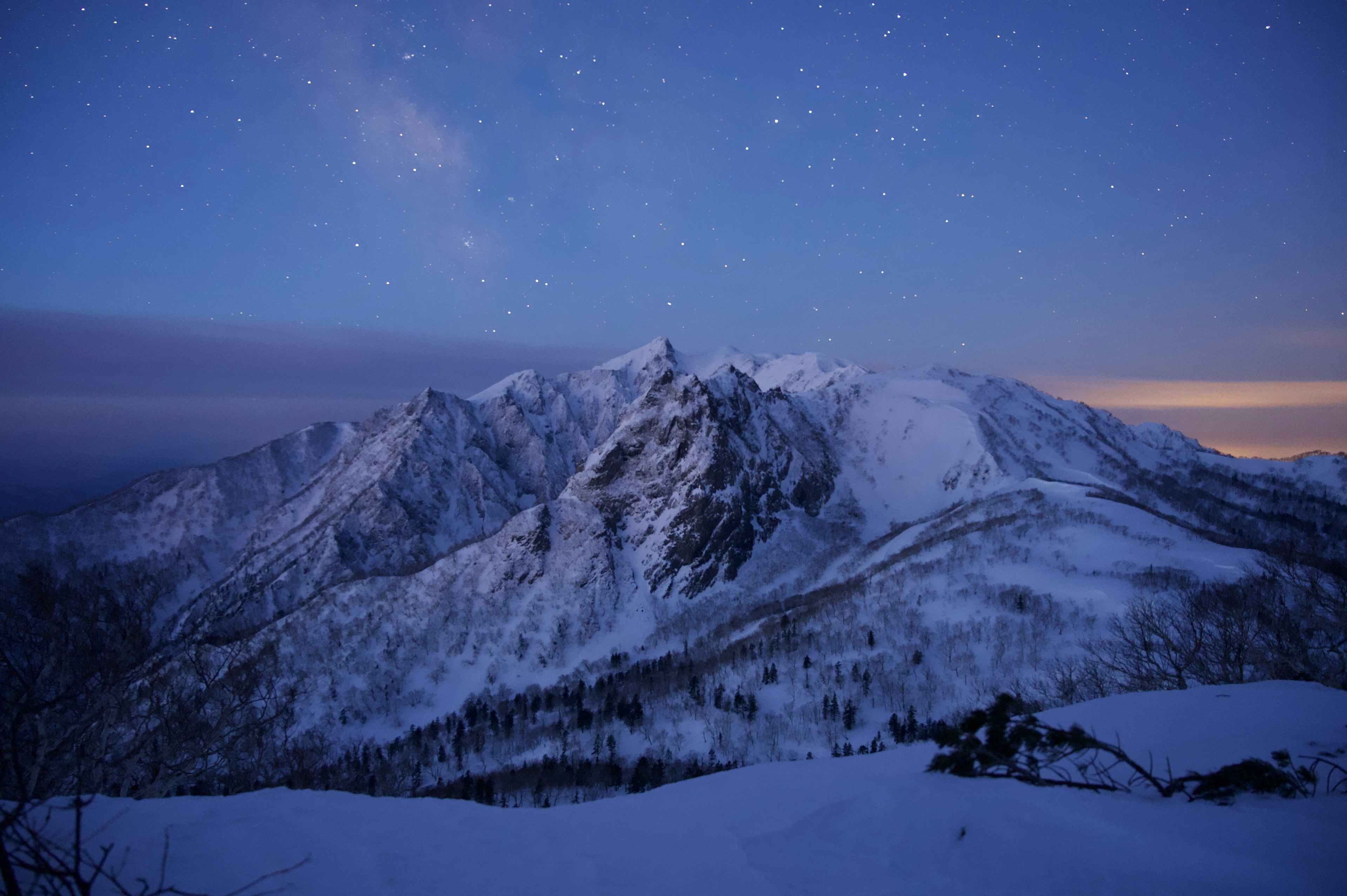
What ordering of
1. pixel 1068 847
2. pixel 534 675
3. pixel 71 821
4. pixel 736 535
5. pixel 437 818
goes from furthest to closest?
pixel 736 535 → pixel 534 675 → pixel 437 818 → pixel 71 821 → pixel 1068 847

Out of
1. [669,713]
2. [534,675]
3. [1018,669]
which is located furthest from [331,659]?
[1018,669]

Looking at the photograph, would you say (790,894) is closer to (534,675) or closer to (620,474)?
(534,675)

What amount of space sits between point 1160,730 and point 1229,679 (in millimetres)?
15185

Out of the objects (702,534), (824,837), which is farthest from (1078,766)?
(702,534)

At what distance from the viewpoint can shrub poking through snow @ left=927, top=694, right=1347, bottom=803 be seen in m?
5.04

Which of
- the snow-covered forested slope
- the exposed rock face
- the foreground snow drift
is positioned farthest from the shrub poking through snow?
the exposed rock face

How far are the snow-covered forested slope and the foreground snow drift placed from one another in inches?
395

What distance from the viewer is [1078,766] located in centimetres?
600

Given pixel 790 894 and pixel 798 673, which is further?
pixel 798 673

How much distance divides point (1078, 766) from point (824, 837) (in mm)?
2912

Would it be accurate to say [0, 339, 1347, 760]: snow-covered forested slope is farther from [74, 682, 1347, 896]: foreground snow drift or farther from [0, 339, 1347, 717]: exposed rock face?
[74, 682, 1347, 896]: foreground snow drift

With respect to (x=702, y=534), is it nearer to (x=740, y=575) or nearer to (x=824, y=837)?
(x=740, y=575)

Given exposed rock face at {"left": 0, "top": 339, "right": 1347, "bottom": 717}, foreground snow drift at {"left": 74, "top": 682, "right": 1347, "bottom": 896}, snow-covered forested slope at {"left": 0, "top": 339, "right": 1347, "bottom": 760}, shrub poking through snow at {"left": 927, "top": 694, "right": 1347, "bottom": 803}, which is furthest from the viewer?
exposed rock face at {"left": 0, "top": 339, "right": 1347, "bottom": 717}

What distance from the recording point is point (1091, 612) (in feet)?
186
